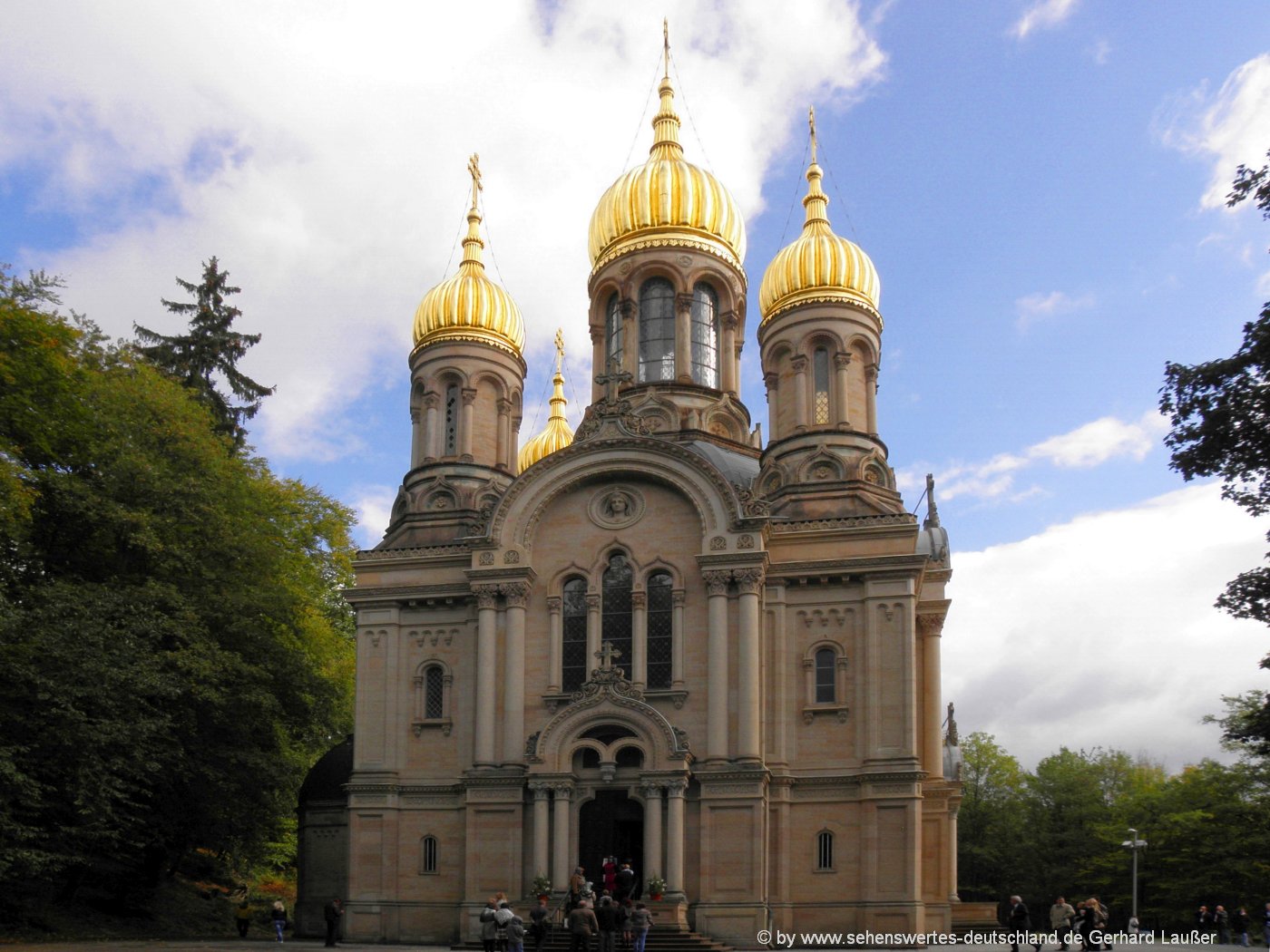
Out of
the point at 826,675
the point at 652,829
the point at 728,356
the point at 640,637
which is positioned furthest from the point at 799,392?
the point at 652,829

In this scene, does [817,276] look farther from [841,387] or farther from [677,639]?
[677,639]

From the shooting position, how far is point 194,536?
3234 centimetres

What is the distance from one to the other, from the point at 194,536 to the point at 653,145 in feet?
60.6

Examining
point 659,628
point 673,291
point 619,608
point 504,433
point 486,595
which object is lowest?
point 659,628

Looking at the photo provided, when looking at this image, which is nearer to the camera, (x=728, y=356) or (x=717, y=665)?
(x=717, y=665)

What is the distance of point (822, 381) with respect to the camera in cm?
3578

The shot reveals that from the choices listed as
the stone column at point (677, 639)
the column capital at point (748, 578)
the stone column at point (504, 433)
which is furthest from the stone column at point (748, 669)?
the stone column at point (504, 433)

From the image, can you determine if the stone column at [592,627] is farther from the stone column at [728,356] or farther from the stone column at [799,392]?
the stone column at [728,356]

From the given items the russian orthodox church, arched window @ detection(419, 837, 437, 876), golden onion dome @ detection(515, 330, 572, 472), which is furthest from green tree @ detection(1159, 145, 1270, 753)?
golden onion dome @ detection(515, 330, 572, 472)

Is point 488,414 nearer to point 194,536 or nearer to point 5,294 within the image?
point 194,536

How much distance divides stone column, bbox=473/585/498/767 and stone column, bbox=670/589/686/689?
164 inches

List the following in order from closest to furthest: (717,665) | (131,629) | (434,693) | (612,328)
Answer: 1. (131,629)
2. (717,665)
3. (434,693)
4. (612,328)

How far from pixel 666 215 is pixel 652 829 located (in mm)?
17922

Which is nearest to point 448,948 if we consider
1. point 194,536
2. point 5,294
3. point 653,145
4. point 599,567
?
point 599,567
